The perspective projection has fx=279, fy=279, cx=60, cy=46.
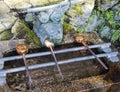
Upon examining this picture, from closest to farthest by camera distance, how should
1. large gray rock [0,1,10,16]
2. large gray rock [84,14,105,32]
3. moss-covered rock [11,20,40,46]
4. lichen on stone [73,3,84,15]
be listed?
1. large gray rock [0,1,10,16]
2. moss-covered rock [11,20,40,46]
3. lichen on stone [73,3,84,15]
4. large gray rock [84,14,105,32]

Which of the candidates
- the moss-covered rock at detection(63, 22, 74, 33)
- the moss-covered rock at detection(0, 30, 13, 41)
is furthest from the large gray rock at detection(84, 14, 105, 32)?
the moss-covered rock at detection(0, 30, 13, 41)

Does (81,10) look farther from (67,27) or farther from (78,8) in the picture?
(67,27)

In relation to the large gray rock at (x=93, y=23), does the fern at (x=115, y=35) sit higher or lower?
lower

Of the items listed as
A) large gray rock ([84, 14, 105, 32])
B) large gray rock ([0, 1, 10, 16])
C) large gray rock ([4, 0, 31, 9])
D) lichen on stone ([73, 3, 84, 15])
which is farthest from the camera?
large gray rock ([84, 14, 105, 32])

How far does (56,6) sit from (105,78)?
6.28ft

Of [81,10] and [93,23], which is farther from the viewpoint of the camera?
[93,23]

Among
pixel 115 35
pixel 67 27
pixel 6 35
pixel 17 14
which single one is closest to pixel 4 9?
pixel 17 14

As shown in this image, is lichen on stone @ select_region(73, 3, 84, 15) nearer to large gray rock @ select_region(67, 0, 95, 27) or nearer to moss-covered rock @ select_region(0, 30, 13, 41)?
large gray rock @ select_region(67, 0, 95, 27)

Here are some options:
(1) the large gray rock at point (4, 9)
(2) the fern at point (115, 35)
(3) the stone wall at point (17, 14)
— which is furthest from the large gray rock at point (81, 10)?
(1) the large gray rock at point (4, 9)

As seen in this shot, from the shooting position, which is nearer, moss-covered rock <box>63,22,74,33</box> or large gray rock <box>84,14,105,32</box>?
moss-covered rock <box>63,22,74,33</box>

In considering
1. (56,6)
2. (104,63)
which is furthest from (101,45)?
(56,6)

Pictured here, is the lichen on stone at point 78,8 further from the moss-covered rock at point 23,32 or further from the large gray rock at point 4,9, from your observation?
the large gray rock at point 4,9

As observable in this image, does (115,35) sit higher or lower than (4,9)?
lower

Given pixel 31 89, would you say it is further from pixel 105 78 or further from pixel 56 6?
pixel 56 6
